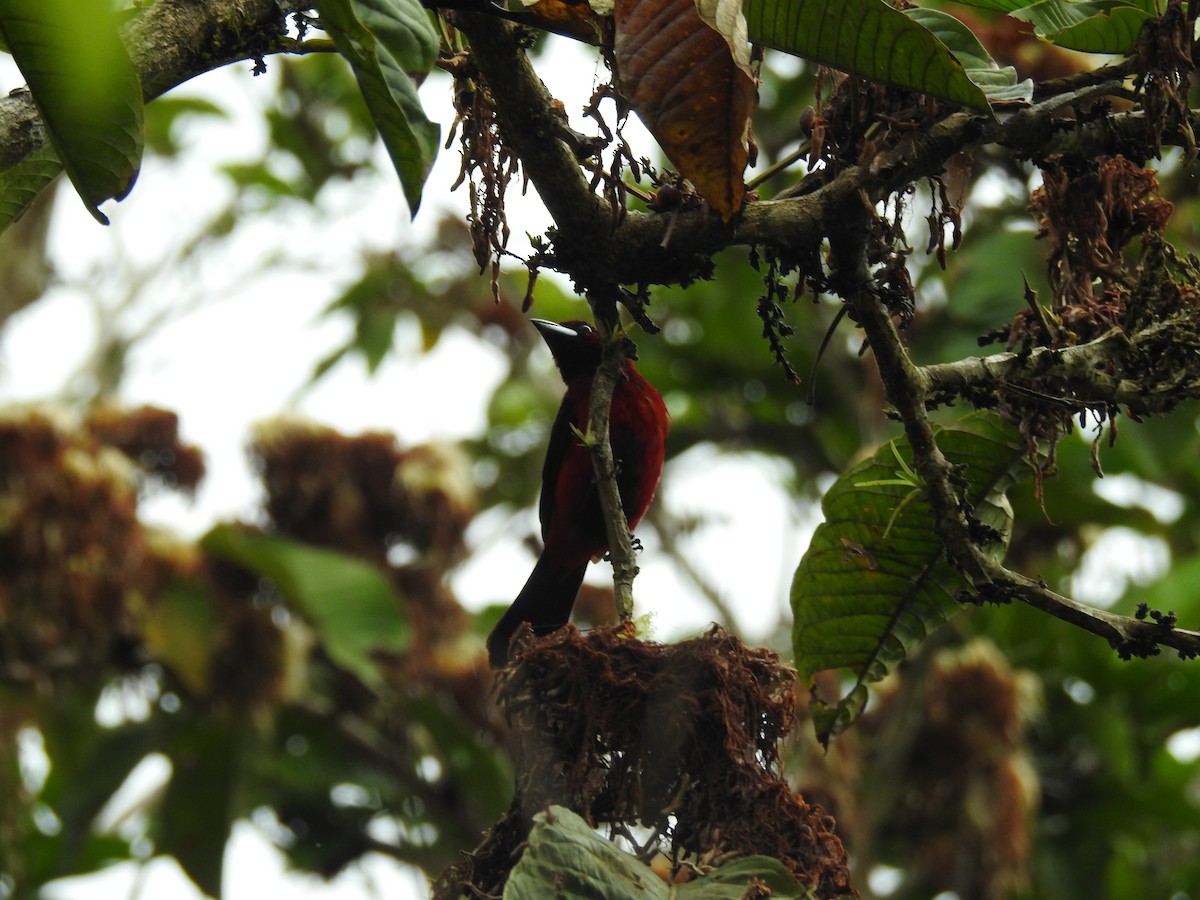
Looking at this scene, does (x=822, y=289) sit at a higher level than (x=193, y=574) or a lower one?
lower

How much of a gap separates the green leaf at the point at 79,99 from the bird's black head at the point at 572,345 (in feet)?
7.68

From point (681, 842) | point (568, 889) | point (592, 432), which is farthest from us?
point (592, 432)

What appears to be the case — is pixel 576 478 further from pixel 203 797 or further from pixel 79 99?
pixel 79 99

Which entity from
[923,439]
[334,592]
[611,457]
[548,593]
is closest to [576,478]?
[548,593]

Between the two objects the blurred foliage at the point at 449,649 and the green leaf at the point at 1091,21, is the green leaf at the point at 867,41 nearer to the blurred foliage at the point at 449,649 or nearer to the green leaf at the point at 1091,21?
the green leaf at the point at 1091,21

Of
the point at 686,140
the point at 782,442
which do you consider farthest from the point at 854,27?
the point at 782,442

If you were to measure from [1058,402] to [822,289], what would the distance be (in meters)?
0.38

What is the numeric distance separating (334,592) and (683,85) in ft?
13.1

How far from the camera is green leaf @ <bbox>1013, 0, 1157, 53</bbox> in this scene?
2023mm

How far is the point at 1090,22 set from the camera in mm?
2021

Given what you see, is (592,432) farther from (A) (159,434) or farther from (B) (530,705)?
(A) (159,434)

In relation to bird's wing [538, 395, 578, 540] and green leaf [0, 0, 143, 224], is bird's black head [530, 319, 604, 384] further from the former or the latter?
green leaf [0, 0, 143, 224]

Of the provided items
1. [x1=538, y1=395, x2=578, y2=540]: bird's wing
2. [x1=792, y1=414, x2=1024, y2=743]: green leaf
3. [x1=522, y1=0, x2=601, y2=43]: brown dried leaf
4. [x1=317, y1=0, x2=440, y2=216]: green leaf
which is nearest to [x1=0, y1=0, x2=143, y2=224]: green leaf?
[x1=317, y1=0, x2=440, y2=216]: green leaf

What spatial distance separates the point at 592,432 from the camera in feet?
6.74
